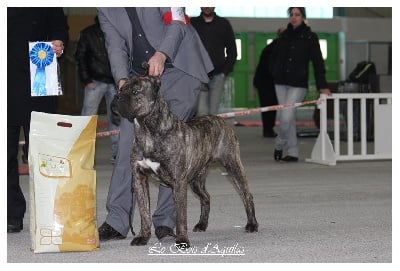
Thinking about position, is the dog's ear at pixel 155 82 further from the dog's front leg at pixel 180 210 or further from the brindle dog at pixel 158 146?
the dog's front leg at pixel 180 210

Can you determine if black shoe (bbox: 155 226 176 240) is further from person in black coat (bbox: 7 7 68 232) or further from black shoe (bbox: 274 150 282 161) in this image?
black shoe (bbox: 274 150 282 161)

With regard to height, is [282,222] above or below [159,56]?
below

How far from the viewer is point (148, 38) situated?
4.52 metres

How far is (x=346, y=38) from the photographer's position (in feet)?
90.5

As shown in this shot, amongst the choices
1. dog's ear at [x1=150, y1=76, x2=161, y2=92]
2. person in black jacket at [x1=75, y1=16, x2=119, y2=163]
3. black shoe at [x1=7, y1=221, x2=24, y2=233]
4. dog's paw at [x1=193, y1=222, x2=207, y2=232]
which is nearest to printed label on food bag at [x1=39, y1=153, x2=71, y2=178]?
dog's ear at [x1=150, y1=76, x2=161, y2=92]

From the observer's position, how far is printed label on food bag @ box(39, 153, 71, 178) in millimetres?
4105

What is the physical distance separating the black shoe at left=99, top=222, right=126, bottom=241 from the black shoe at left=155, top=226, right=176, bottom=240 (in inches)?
8.2

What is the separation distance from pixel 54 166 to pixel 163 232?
0.78m

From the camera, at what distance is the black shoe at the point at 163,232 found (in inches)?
177

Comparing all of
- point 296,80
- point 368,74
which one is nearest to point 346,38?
point 368,74

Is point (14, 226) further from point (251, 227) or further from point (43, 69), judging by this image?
point (251, 227)

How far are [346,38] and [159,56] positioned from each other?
79.0 ft

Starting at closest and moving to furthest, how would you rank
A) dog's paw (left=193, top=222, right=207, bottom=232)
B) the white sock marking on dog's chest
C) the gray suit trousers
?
the white sock marking on dog's chest
the gray suit trousers
dog's paw (left=193, top=222, right=207, bottom=232)
